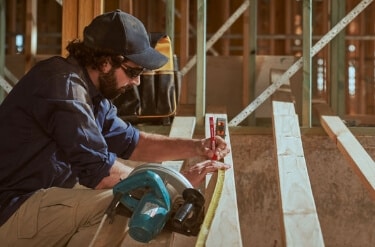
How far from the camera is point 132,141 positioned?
3539mm

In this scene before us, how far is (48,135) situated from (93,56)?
40 centimetres

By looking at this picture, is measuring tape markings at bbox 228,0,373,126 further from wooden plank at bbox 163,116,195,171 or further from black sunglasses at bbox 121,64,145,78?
black sunglasses at bbox 121,64,145,78

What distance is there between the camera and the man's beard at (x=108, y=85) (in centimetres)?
311

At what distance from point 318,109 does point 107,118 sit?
230 cm

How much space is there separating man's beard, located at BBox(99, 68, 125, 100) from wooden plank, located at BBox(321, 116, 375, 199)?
59.9 inches

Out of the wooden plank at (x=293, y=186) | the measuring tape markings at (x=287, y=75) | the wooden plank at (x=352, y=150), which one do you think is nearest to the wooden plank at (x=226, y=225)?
the wooden plank at (x=293, y=186)

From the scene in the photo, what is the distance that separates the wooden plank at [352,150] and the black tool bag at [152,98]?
107cm

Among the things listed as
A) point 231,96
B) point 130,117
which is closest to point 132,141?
point 130,117

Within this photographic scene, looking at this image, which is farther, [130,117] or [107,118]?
[130,117]

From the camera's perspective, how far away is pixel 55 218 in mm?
2881

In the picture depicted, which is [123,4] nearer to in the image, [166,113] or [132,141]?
[166,113]

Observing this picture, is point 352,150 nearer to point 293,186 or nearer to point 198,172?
point 293,186

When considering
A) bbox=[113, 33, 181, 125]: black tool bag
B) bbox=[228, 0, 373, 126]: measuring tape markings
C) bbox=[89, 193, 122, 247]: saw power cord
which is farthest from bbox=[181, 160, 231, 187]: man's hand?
bbox=[228, 0, 373, 126]: measuring tape markings

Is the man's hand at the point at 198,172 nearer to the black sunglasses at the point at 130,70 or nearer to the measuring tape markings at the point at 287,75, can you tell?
the black sunglasses at the point at 130,70
